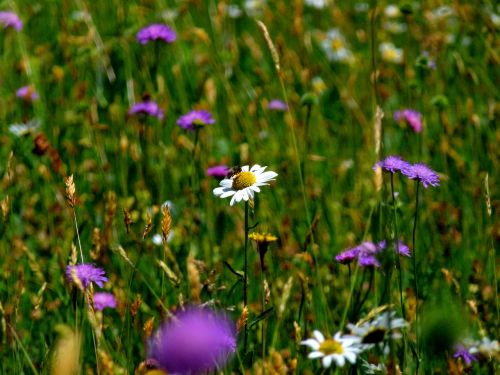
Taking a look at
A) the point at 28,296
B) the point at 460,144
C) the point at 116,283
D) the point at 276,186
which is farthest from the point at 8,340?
the point at 460,144

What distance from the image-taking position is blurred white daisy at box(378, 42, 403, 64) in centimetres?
344

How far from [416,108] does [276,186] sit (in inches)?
38.1

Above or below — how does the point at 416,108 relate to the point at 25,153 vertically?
Result: below

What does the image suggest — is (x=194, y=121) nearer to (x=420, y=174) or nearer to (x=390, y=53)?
(x=420, y=174)

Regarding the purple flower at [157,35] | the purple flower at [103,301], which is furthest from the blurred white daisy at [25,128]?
the purple flower at [103,301]

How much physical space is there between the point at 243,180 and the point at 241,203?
0.99m

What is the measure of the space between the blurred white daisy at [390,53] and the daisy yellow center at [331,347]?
255 cm

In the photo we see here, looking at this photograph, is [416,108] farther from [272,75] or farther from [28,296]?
[28,296]

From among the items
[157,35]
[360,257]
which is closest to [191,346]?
[360,257]

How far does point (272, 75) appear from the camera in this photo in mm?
3121

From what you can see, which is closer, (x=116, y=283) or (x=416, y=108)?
(x=116, y=283)

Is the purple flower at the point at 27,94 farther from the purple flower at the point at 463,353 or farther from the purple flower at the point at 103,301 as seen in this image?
the purple flower at the point at 463,353

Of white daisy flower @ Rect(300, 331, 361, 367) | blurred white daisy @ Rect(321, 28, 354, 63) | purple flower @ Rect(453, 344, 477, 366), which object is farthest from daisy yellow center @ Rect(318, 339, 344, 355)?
blurred white daisy @ Rect(321, 28, 354, 63)

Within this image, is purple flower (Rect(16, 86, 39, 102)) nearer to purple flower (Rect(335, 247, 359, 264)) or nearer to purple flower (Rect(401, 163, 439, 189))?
purple flower (Rect(335, 247, 359, 264))
